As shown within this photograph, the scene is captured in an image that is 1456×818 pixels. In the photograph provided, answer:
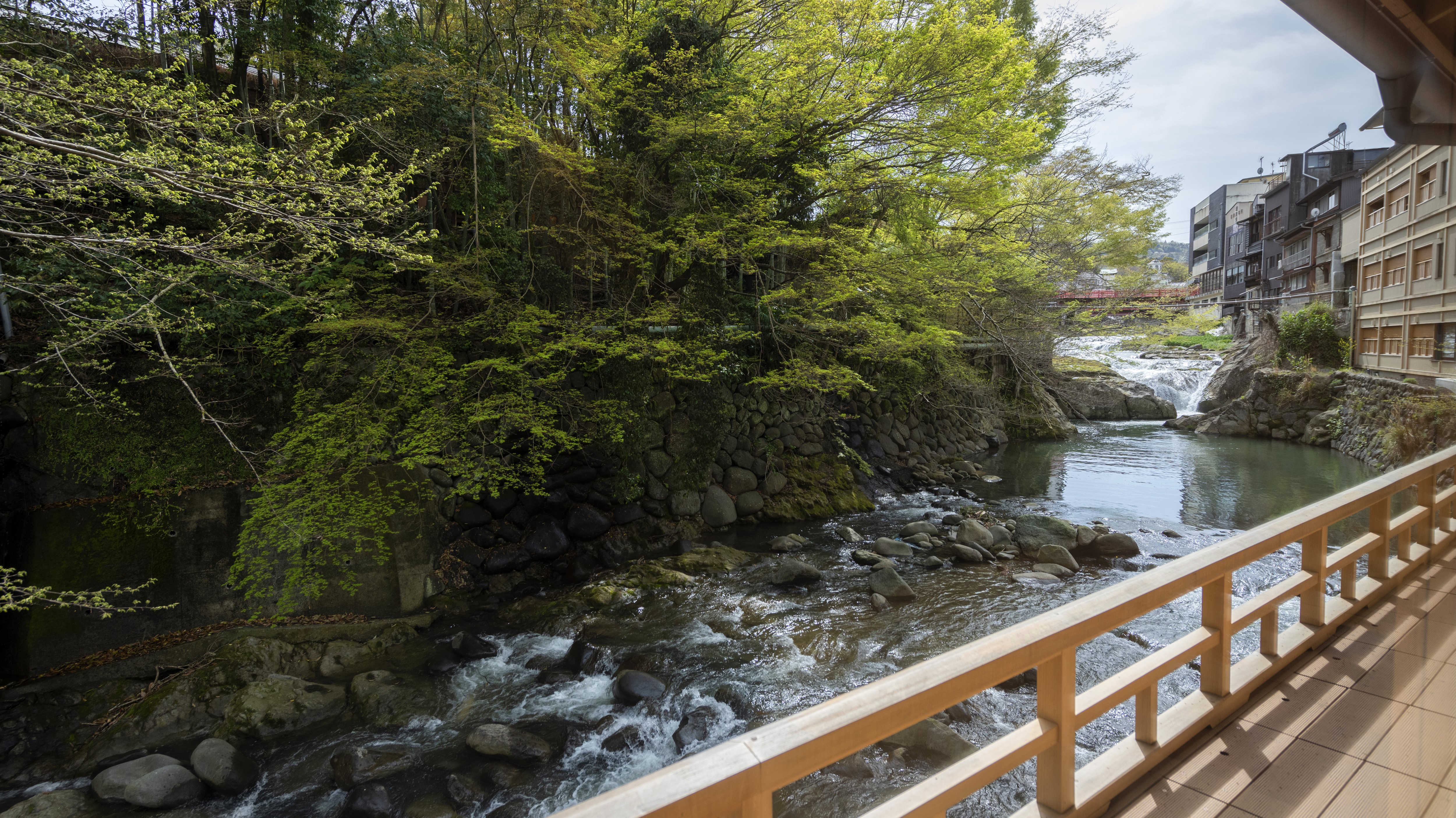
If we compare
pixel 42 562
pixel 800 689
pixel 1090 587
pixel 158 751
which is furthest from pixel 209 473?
pixel 1090 587

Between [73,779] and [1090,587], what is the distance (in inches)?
340

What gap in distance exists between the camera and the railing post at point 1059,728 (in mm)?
1460

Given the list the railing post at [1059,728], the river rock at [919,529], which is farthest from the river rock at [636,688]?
the river rock at [919,529]

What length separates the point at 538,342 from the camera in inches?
289

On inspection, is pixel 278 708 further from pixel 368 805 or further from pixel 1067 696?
pixel 1067 696

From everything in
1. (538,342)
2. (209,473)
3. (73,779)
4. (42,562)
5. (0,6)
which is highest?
(0,6)

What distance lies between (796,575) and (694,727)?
2627 mm

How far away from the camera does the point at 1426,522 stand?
11.5ft

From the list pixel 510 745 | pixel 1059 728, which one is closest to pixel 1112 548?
pixel 510 745

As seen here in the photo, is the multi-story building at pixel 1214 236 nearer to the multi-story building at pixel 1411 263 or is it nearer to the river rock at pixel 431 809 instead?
the multi-story building at pixel 1411 263

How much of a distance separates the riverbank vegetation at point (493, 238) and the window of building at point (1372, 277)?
4.79 metres

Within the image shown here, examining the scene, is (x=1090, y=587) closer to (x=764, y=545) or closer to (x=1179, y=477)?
(x=764, y=545)

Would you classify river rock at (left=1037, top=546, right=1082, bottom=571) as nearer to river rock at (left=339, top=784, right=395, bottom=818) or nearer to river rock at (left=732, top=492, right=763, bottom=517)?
river rock at (left=732, top=492, right=763, bottom=517)

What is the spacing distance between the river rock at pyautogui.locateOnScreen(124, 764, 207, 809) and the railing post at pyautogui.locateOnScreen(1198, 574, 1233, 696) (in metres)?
5.68
